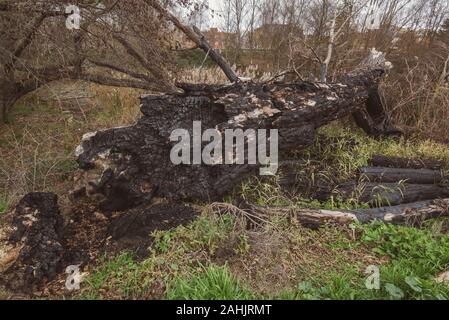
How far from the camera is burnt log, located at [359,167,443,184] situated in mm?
4023

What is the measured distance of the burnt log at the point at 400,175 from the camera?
4.02 m

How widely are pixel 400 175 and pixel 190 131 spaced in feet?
9.12

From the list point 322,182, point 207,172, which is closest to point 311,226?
point 322,182

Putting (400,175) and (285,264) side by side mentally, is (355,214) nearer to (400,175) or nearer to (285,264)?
(285,264)

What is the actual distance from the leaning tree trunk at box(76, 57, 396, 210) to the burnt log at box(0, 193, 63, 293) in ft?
1.46

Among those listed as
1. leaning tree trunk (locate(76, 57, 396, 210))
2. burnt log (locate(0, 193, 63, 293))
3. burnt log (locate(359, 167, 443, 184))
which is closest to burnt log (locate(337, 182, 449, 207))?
burnt log (locate(359, 167, 443, 184))

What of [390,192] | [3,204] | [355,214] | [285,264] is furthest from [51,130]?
[390,192]

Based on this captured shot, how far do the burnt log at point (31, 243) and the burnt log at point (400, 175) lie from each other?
11.6ft

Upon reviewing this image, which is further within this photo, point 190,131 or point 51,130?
point 51,130

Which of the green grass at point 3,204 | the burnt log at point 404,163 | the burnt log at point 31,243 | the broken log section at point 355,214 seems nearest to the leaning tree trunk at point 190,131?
the burnt log at point 31,243

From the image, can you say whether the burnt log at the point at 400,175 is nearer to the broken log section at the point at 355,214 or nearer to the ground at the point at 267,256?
the ground at the point at 267,256

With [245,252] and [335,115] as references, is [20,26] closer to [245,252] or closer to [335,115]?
[245,252]

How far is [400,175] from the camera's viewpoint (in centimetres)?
407
